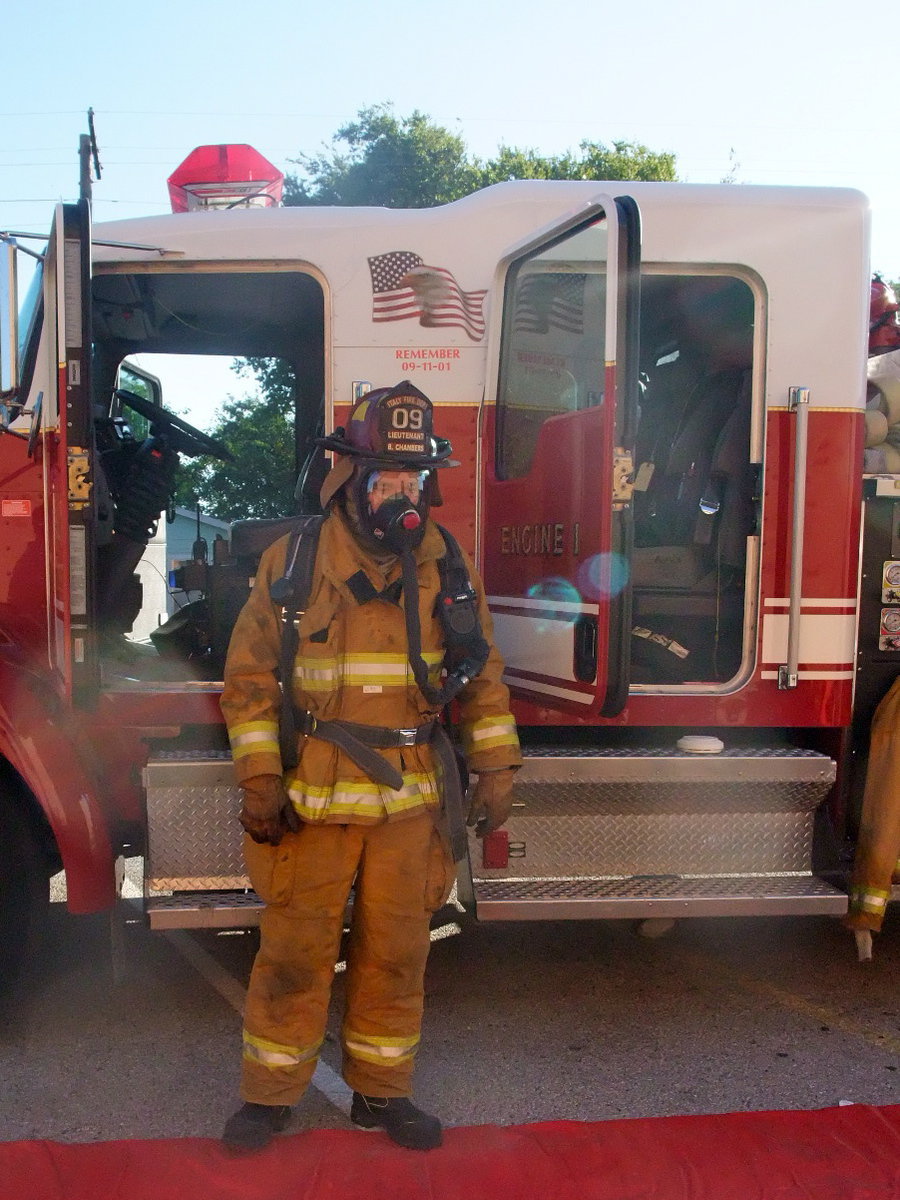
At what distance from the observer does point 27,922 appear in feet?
11.9

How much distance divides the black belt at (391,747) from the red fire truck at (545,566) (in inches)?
23.8

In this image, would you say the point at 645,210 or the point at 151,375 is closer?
the point at 645,210

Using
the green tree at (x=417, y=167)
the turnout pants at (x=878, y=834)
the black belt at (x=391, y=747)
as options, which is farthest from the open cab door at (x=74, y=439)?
the green tree at (x=417, y=167)

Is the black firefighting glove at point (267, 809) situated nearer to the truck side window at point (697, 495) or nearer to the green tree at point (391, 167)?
the truck side window at point (697, 495)

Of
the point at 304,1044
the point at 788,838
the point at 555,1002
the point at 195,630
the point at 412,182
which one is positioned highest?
the point at 412,182

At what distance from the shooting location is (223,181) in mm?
4297

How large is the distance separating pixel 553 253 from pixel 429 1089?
9.16 feet

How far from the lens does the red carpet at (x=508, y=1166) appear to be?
276cm

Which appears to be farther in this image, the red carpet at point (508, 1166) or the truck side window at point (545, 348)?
the truck side window at point (545, 348)

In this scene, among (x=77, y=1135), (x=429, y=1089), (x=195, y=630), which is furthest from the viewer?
(x=195, y=630)

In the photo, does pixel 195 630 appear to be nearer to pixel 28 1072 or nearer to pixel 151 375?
pixel 151 375

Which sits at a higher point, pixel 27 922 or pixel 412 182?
pixel 412 182

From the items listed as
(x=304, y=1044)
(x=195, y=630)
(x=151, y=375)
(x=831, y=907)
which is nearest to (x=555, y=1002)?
(x=831, y=907)

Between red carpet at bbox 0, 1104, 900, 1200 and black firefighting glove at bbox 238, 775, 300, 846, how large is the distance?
83 centimetres
